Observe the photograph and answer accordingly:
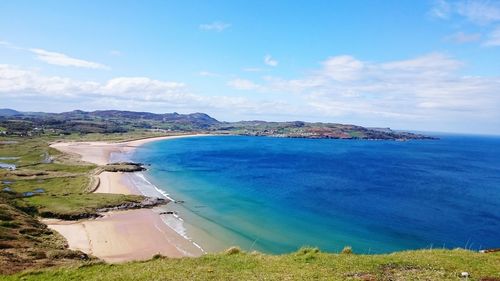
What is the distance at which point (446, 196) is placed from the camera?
9894 centimetres

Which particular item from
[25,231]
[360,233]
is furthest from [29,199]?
[360,233]

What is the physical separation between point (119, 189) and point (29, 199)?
22901 millimetres

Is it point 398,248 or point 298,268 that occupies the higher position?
point 298,268

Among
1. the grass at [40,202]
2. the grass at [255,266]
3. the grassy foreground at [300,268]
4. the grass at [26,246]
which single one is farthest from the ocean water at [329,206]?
the grassy foreground at [300,268]

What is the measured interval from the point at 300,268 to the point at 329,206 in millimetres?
61217

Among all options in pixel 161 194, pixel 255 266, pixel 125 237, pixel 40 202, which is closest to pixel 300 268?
pixel 255 266

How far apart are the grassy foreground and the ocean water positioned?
26017 millimetres

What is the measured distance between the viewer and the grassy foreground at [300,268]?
23.4 metres

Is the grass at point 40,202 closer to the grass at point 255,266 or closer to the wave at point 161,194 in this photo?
the grass at point 255,266

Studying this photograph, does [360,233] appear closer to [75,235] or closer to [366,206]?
[366,206]

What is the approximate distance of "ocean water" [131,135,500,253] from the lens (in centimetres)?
5984

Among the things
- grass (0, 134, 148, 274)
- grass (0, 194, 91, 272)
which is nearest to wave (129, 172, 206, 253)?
grass (0, 134, 148, 274)

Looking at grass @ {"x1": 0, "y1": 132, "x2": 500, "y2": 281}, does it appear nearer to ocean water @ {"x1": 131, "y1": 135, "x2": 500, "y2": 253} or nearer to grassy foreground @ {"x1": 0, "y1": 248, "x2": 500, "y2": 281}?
grassy foreground @ {"x1": 0, "y1": 248, "x2": 500, "y2": 281}

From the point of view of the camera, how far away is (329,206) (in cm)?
8425
